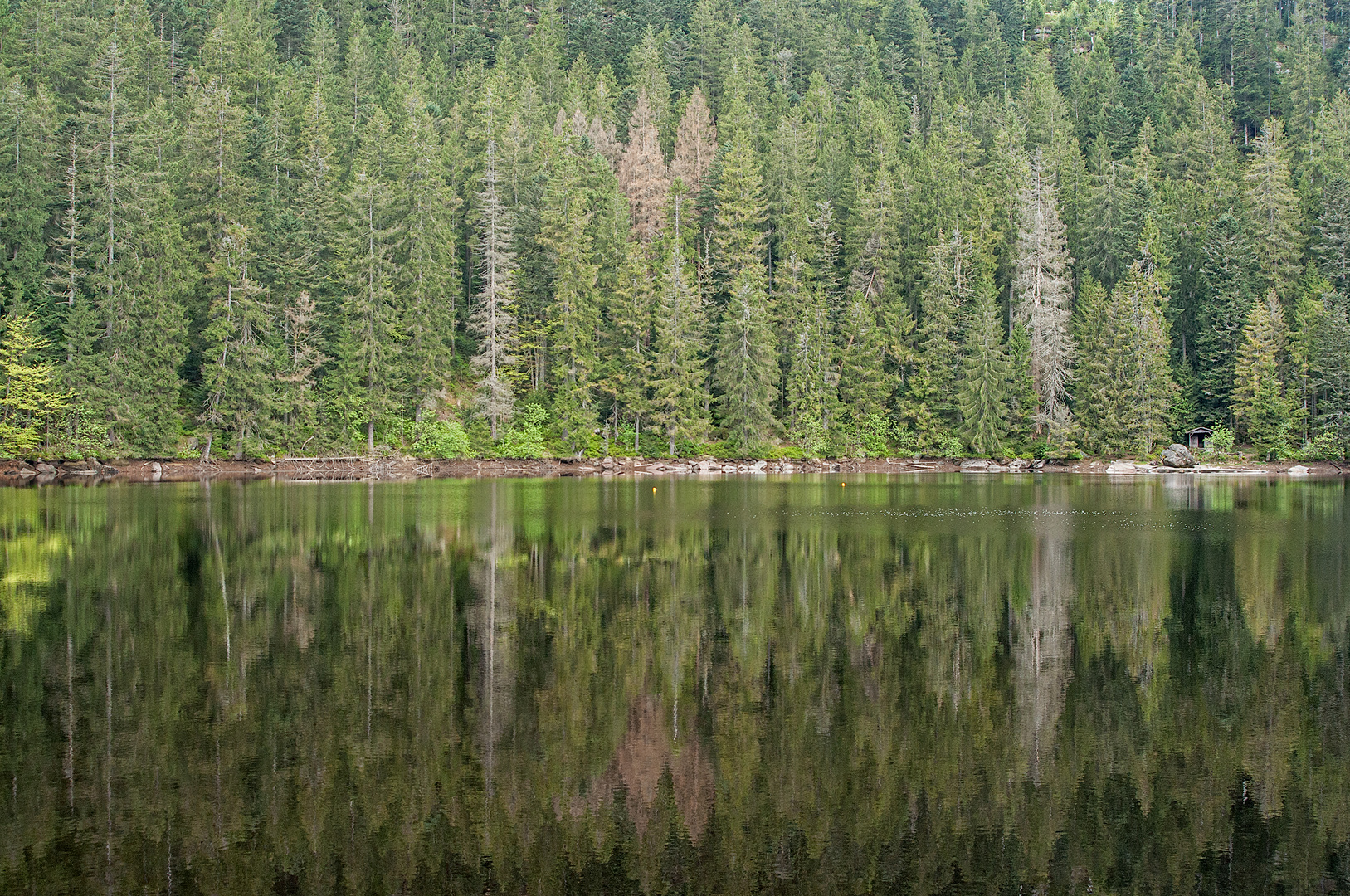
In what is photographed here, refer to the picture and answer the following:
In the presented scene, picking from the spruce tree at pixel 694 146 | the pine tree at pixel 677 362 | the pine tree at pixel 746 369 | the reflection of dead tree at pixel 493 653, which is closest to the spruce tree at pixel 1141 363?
the pine tree at pixel 746 369

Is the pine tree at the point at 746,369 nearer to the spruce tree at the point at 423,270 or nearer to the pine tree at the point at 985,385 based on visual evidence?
the pine tree at the point at 985,385

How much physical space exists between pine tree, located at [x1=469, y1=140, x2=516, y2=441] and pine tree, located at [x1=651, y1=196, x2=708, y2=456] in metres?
9.79

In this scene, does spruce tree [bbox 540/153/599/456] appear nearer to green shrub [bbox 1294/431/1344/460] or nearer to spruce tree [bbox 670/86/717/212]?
spruce tree [bbox 670/86/717/212]

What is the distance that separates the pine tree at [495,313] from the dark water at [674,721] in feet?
162

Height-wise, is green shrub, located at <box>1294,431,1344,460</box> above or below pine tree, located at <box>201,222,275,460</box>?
below

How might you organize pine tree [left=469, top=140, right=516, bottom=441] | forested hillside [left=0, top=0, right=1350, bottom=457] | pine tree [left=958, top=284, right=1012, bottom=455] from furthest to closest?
pine tree [left=958, top=284, right=1012, bottom=455] < pine tree [left=469, top=140, right=516, bottom=441] < forested hillside [left=0, top=0, right=1350, bottom=457]

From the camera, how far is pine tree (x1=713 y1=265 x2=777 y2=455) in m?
81.6

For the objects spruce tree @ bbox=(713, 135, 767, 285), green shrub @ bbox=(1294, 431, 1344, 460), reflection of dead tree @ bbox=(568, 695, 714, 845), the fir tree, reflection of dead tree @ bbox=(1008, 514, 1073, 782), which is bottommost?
reflection of dead tree @ bbox=(568, 695, 714, 845)

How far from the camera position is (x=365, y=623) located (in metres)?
20.6

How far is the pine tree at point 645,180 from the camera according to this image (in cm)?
9469

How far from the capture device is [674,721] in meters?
14.8

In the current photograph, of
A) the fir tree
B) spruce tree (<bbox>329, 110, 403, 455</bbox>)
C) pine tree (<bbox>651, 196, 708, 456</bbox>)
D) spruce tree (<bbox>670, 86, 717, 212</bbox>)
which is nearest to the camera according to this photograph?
the fir tree

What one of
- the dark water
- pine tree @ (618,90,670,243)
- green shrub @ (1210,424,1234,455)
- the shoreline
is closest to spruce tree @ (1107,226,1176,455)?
the shoreline

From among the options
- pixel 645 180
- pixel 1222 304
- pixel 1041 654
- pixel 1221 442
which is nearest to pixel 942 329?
pixel 1222 304
